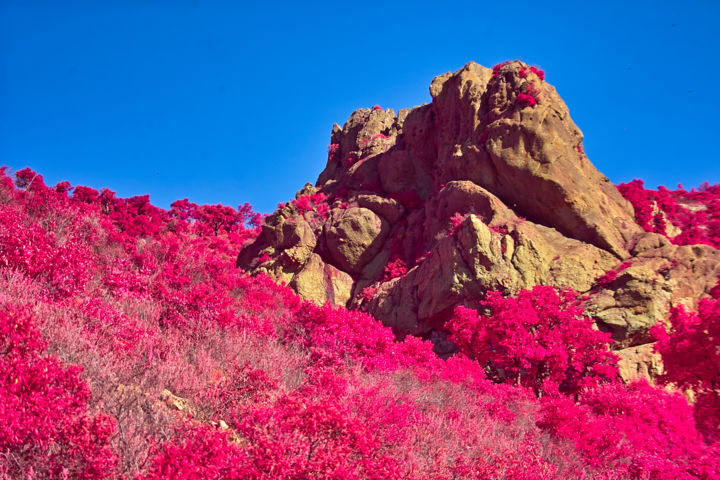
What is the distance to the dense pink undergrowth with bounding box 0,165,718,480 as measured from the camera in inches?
138

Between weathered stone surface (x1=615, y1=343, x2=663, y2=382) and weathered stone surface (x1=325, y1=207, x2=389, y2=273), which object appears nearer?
weathered stone surface (x1=615, y1=343, x2=663, y2=382)

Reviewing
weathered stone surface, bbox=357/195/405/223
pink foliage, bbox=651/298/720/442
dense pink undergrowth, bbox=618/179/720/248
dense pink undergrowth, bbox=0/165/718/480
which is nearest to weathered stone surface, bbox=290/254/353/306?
weathered stone surface, bbox=357/195/405/223

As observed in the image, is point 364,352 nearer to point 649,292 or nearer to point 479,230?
point 479,230

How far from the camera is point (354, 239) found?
22.8 m

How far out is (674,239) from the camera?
20.4m

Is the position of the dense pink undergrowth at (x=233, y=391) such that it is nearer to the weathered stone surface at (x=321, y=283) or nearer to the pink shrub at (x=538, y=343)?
the pink shrub at (x=538, y=343)

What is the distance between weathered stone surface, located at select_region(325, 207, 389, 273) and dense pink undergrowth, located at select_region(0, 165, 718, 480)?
11.3 metres

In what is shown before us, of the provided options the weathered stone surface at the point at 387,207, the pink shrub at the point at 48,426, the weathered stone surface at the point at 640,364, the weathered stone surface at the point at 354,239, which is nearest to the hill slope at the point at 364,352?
the pink shrub at the point at 48,426

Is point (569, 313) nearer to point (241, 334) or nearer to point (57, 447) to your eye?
point (241, 334)

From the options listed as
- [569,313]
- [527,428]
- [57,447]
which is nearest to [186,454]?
[57,447]

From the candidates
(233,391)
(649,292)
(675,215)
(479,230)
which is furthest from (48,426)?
(675,215)

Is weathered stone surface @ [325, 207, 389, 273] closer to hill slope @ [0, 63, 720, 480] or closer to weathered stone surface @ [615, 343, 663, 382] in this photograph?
hill slope @ [0, 63, 720, 480]

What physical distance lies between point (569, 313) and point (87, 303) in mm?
13741

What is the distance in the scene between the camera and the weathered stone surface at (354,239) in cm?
2273
